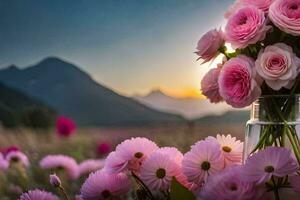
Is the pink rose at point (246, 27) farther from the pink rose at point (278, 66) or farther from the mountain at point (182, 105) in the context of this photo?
the mountain at point (182, 105)

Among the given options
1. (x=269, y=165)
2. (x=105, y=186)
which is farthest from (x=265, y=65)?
(x=105, y=186)

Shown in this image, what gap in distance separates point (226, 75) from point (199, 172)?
5.0 inches

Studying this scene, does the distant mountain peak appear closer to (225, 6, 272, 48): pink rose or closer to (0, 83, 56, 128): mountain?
(0, 83, 56, 128): mountain

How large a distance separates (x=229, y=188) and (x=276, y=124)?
0.37 ft

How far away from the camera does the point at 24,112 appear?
2.21 metres

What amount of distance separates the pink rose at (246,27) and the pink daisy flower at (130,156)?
0.59ft

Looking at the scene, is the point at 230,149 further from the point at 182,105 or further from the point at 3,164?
the point at 182,105

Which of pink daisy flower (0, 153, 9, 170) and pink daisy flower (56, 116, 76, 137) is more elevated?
pink daisy flower (56, 116, 76, 137)

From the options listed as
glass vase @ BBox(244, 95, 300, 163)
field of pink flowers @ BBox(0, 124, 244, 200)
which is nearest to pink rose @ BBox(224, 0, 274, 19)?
glass vase @ BBox(244, 95, 300, 163)

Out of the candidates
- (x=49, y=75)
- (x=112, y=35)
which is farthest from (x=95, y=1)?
(x=49, y=75)

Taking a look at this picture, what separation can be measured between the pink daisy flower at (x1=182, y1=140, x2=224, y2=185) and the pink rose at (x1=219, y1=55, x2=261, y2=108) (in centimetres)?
7

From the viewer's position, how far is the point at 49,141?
6.75 ft

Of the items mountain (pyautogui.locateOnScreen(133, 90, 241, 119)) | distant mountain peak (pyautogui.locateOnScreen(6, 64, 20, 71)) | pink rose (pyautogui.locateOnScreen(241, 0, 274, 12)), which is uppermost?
distant mountain peak (pyautogui.locateOnScreen(6, 64, 20, 71))

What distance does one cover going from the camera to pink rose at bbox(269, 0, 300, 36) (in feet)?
2.68
